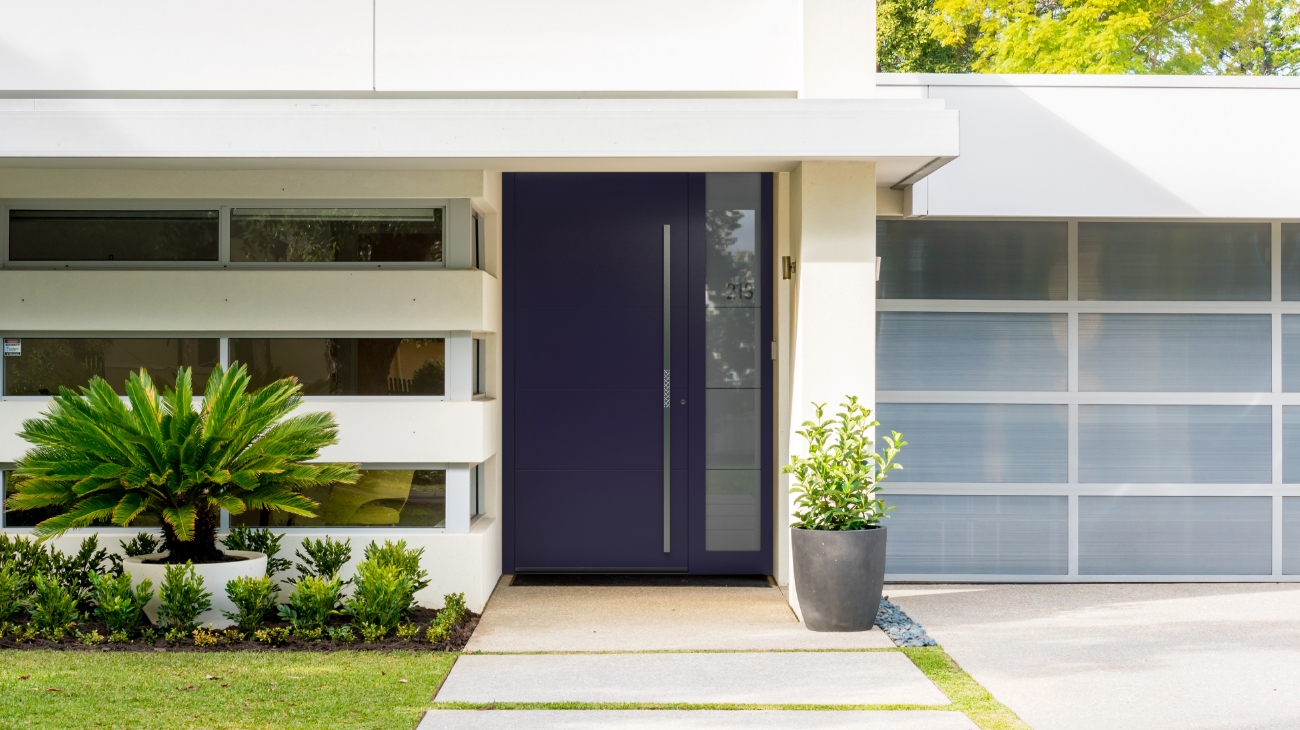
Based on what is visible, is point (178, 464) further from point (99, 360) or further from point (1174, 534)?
point (1174, 534)

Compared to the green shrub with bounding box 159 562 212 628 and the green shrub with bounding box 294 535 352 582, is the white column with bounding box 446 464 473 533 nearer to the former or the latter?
the green shrub with bounding box 294 535 352 582

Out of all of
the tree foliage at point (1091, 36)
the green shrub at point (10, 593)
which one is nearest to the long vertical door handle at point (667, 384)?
the green shrub at point (10, 593)

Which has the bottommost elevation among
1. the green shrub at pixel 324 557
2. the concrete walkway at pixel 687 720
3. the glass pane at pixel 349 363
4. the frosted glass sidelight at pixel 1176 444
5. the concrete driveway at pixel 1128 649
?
the concrete driveway at pixel 1128 649

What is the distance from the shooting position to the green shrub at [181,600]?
6.81m

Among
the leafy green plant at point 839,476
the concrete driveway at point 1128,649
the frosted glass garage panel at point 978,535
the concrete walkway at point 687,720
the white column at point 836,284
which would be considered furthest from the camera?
the frosted glass garage panel at point 978,535

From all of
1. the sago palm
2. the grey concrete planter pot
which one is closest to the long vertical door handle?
the grey concrete planter pot

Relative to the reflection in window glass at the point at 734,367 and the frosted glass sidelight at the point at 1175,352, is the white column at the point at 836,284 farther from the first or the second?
the frosted glass sidelight at the point at 1175,352

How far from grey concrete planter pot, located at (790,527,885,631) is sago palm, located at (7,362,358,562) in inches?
117

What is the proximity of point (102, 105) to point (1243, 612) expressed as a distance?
26.8ft

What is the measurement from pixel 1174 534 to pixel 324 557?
6384 mm

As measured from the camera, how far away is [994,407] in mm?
9172

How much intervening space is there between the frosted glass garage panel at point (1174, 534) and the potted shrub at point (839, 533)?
2676mm

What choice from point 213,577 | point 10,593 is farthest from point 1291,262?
point 10,593

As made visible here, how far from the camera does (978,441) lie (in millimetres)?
9156
